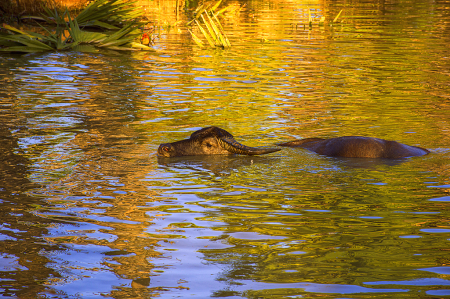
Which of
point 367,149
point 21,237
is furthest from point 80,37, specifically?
point 21,237

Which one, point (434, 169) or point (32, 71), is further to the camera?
point (32, 71)

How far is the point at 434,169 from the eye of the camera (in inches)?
267

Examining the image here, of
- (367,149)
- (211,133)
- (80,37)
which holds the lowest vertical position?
(367,149)

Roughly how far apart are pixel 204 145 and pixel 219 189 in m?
1.75

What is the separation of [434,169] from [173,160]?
326cm

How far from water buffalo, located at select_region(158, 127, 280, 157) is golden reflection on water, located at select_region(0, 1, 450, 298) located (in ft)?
0.61

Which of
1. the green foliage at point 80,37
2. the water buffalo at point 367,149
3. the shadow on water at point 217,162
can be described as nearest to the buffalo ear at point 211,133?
the shadow on water at point 217,162

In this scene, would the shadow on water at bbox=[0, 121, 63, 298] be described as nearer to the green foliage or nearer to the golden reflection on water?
the golden reflection on water

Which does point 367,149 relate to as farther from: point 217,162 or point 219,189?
point 219,189

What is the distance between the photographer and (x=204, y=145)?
26.0 ft

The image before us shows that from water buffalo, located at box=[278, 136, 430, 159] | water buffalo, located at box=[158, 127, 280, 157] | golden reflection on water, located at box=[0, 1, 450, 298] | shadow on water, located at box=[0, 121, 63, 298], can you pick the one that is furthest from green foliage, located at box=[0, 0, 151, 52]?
water buffalo, located at box=[278, 136, 430, 159]

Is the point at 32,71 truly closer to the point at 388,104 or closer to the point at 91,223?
the point at 388,104

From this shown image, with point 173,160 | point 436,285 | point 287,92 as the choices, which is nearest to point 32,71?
point 287,92

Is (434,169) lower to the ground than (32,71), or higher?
lower
